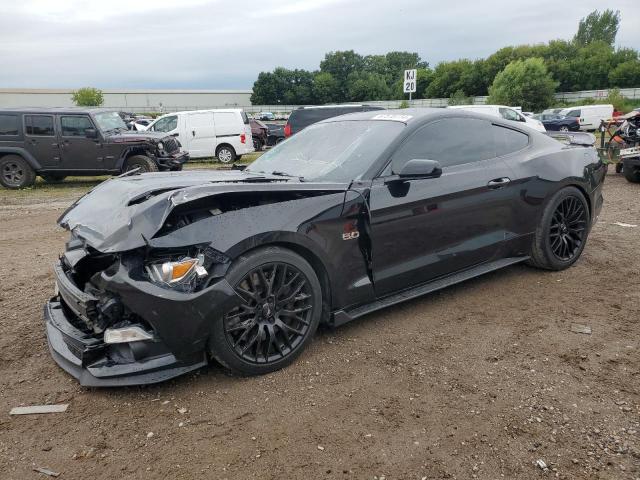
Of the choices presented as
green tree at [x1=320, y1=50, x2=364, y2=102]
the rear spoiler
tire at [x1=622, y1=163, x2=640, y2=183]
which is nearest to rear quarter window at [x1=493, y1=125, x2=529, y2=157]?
the rear spoiler

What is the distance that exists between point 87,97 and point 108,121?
6915 cm

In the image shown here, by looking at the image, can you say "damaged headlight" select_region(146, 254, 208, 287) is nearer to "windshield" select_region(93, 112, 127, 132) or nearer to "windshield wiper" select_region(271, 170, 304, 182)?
"windshield wiper" select_region(271, 170, 304, 182)

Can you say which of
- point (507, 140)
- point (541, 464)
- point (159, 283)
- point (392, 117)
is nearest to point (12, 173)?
point (392, 117)

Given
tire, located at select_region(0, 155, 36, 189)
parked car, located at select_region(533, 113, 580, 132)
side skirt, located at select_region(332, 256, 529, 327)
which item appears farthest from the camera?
parked car, located at select_region(533, 113, 580, 132)

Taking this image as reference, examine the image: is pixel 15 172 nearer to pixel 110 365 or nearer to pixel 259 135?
pixel 110 365

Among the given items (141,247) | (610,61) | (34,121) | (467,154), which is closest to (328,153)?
(467,154)

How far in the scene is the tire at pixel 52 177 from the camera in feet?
39.0

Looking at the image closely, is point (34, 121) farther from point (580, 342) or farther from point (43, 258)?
point (580, 342)

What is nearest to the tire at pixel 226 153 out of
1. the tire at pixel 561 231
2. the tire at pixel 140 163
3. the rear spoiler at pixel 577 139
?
the tire at pixel 140 163

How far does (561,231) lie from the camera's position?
4578 millimetres

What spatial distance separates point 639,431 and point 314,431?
5.19 ft

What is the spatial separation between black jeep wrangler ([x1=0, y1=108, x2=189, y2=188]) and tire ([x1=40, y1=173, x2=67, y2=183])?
0.10 m

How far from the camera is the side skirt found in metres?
3.27

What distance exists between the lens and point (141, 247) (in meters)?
2.68
